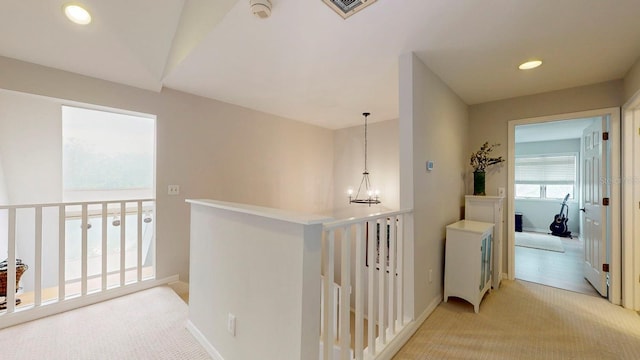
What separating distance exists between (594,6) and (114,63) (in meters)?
3.78

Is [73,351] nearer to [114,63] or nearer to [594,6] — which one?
[114,63]

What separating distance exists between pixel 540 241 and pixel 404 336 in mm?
5648

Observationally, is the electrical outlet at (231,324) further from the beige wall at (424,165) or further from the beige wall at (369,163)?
the beige wall at (369,163)

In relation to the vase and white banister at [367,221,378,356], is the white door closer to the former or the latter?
the vase

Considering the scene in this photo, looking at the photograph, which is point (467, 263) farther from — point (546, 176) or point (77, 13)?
point (546, 176)

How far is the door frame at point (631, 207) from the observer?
241 cm

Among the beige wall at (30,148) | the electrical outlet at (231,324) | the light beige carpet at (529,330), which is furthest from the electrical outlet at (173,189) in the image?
the light beige carpet at (529,330)

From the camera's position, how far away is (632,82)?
2312mm

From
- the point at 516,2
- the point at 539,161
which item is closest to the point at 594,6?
the point at 516,2

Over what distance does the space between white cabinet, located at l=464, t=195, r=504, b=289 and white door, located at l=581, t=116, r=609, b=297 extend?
0.91m

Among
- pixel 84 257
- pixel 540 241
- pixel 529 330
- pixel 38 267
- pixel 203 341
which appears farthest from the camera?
pixel 540 241

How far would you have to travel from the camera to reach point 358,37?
6.17 feet

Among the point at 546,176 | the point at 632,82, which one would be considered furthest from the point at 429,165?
the point at 546,176

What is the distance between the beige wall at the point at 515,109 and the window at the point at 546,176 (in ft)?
16.1
